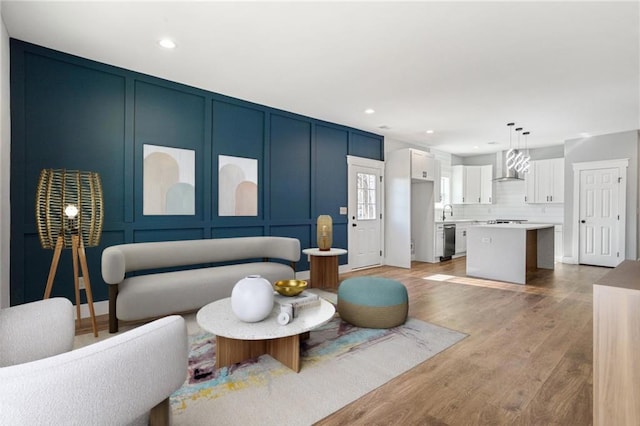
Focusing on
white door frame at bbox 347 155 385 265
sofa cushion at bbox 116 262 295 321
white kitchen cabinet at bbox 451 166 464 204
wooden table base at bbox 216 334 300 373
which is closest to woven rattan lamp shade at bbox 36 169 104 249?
sofa cushion at bbox 116 262 295 321

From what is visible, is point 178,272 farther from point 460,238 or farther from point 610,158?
point 610,158

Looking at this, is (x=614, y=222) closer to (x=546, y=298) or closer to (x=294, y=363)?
(x=546, y=298)

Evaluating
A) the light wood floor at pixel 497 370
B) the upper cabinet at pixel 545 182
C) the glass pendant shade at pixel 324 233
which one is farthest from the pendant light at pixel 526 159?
the glass pendant shade at pixel 324 233

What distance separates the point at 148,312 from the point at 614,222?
8.05 meters

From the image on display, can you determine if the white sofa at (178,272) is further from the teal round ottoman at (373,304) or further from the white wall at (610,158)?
the white wall at (610,158)

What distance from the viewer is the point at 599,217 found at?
661cm

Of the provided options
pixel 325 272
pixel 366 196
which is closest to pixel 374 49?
pixel 325 272

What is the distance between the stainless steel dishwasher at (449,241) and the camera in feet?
24.2

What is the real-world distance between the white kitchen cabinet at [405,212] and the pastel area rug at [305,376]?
349 cm

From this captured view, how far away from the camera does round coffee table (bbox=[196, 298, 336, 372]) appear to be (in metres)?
2.15

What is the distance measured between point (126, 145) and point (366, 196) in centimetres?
418

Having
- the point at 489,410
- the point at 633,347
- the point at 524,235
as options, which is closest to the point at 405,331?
the point at 489,410

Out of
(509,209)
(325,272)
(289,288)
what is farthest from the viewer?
(509,209)

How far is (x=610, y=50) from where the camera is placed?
3.15 m
